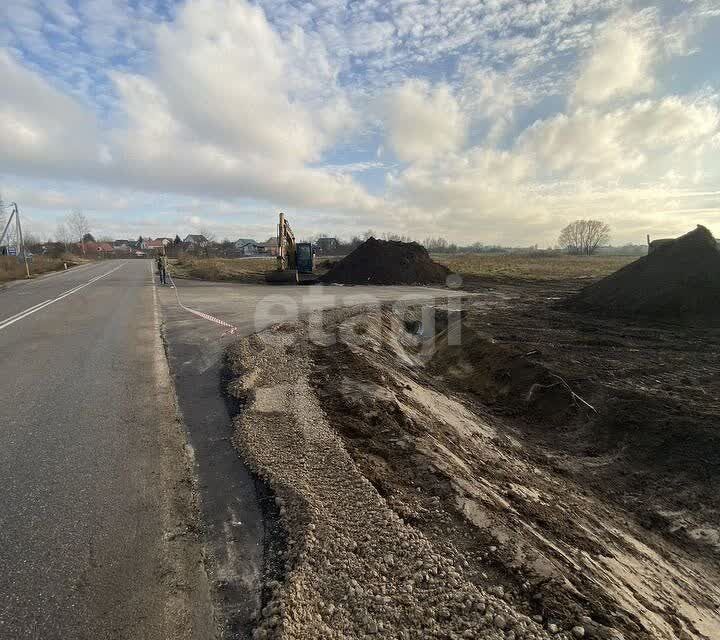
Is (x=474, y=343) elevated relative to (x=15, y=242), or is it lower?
lower

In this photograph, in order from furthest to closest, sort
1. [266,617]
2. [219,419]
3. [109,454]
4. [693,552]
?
[219,419] → [693,552] → [109,454] → [266,617]

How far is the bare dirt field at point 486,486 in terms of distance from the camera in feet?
7.73

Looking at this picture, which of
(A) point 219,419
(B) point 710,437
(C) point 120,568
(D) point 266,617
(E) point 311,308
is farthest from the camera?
(E) point 311,308

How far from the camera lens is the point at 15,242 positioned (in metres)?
37.4

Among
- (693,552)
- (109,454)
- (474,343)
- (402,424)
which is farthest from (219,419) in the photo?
(474,343)

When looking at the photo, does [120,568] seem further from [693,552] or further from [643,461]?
[643,461]

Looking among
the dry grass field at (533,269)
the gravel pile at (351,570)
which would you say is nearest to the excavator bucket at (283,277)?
the dry grass field at (533,269)

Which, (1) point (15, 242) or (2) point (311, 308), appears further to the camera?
(1) point (15, 242)

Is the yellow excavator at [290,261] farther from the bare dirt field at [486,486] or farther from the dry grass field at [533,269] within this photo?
the bare dirt field at [486,486]

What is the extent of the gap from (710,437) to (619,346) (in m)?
5.46

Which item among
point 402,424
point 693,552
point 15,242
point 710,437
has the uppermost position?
point 15,242

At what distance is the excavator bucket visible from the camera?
25531 millimetres

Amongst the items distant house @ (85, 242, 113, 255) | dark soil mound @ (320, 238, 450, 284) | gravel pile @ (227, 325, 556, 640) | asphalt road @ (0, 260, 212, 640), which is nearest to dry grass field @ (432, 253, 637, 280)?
dark soil mound @ (320, 238, 450, 284)

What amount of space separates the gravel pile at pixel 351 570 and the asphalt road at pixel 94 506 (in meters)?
0.54
